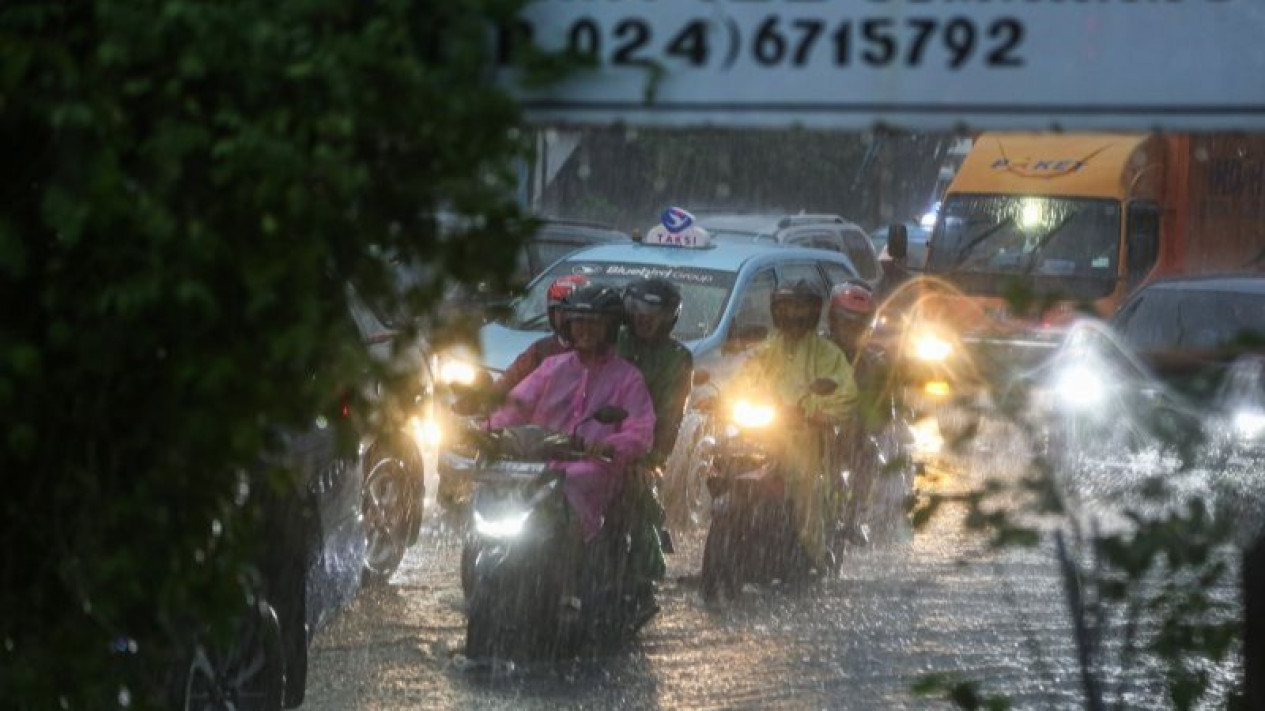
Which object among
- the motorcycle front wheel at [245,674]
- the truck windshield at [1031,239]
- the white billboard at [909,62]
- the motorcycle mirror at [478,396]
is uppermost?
the truck windshield at [1031,239]

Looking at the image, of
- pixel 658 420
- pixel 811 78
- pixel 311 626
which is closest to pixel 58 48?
Result: pixel 811 78

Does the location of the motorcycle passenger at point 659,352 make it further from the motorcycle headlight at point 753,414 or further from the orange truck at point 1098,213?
the orange truck at point 1098,213

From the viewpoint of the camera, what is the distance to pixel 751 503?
10.7 meters

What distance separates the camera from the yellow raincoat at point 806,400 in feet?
35.4

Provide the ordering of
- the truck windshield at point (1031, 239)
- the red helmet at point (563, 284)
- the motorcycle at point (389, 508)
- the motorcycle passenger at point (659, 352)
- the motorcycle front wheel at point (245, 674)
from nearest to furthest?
1. the motorcycle front wheel at point (245, 674)
2. the motorcycle passenger at point (659, 352)
3. the motorcycle at point (389, 508)
4. the red helmet at point (563, 284)
5. the truck windshield at point (1031, 239)

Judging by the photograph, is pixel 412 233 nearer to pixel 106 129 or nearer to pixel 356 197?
pixel 356 197

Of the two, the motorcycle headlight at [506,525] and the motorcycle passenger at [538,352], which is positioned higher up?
the motorcycle passenger at [538,352]

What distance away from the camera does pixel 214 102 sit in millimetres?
2957

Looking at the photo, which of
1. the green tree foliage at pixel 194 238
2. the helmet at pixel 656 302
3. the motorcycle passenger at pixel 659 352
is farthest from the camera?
the helmet at pixel 656 302

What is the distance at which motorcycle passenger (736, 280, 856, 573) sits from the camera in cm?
1081

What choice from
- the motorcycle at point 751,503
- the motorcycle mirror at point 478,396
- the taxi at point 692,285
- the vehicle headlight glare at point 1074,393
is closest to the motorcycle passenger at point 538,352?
the motorcycle at point 751,503

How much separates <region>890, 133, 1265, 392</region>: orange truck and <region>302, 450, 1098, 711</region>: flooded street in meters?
7.69

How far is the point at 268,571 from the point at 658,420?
333 cm

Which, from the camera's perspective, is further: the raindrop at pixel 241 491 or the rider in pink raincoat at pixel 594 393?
the rider in pink raincoat at pixel 594 393
